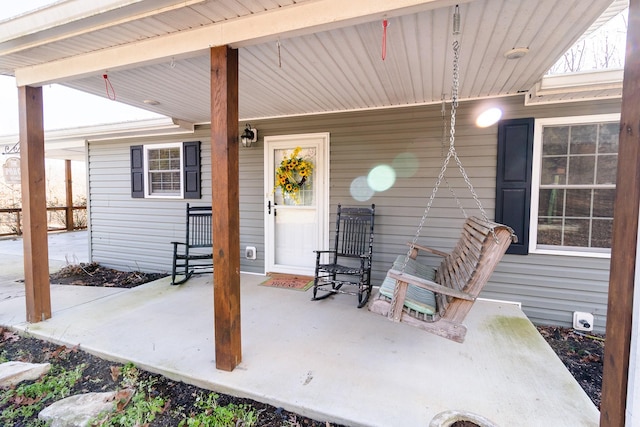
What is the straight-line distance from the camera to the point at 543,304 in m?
3.44

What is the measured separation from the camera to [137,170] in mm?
5387

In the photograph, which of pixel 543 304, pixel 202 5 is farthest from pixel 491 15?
pixel 543 304

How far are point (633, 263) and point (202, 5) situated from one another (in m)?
2.51

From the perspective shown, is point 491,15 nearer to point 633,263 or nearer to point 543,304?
point 633,263

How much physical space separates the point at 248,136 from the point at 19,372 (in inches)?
132

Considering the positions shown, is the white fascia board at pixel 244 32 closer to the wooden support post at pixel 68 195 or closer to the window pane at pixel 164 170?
the window pane at pixel 164 170

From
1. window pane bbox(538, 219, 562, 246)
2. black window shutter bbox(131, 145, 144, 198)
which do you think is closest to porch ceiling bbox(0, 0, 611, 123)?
window pane bbox(538, 219, 562, 246)

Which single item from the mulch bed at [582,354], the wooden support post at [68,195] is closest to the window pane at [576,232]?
the mulch bed at [582,354]

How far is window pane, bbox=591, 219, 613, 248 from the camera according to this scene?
10.6ft

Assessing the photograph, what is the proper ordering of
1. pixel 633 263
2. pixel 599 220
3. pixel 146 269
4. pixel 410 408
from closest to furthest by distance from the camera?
pixel 633 263 → pixel 410 408 → pixel 599 220 → pixel 146 269

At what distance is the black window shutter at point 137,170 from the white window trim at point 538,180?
5679mm

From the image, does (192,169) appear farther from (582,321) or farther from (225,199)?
(582,321)

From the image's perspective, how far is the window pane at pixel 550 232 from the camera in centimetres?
340

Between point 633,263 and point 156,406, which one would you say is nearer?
point 633,263
